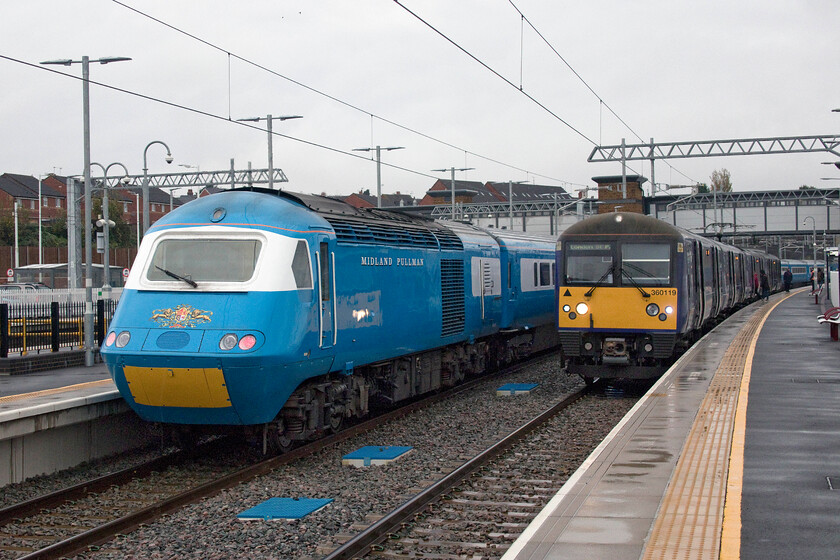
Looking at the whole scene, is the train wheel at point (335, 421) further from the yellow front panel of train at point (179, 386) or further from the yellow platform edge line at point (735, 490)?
the yellow platform edge line at point (735, 490)

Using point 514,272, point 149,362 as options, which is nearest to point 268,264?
point 149,362

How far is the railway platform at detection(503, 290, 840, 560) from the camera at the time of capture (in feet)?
21.8

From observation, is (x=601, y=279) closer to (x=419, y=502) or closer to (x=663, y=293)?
(x=663, y=293)

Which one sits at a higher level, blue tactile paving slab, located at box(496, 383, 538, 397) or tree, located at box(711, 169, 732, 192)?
Answer: tree, located at box(711, 169, 732, 192)

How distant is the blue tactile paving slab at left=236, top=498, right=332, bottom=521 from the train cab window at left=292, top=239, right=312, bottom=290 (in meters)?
2.81

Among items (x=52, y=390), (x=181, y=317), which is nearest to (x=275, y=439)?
(x=181, y=317)

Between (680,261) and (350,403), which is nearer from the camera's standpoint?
(350,403)

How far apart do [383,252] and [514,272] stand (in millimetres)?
8133

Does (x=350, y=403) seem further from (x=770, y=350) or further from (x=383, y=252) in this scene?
(x=770, y=350)

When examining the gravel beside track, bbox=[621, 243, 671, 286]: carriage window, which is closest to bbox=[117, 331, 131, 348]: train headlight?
the gravel beside track

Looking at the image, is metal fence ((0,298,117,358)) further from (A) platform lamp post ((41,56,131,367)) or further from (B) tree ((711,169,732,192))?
(B) tree ((711,169,732,192))

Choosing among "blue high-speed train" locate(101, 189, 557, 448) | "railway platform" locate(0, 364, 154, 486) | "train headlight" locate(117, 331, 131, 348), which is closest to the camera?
"blue high-speed train" locate(101, 189, 557, 448)

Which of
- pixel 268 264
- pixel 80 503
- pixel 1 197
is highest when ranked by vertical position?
pixel 1 197

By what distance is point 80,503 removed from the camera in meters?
9.84
